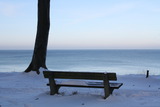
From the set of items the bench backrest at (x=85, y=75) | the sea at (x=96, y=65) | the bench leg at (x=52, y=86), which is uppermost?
the bench backrest at (x=85, y=75)

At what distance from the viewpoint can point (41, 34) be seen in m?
14.0

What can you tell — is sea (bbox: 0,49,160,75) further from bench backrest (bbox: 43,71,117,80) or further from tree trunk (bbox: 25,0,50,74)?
bench backrest (bbox: 43,71,117,80)

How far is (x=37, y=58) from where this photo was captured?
1400cm

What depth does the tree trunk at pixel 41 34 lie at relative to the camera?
45.7ft

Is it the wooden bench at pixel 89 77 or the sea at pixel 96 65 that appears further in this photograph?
the sea at pixel 96 65

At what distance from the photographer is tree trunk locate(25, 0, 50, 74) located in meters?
13.9

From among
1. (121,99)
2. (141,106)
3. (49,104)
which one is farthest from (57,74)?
(141,106)

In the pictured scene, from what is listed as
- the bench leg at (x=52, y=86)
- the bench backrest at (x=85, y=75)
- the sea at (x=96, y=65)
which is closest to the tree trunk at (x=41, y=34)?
the bench leg at (x=52, y=86)

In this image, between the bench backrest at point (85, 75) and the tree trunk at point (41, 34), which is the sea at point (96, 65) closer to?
the tree trunk at point (41, 34)

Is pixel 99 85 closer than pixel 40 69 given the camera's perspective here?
Yes

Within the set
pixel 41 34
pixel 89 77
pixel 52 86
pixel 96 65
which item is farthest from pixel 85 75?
pixel 96 65

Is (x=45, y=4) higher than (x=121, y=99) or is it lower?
higher

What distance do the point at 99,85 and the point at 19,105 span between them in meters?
2.37

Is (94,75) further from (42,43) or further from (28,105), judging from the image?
(42,43)
